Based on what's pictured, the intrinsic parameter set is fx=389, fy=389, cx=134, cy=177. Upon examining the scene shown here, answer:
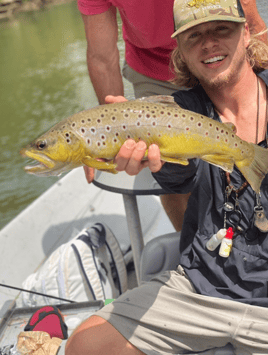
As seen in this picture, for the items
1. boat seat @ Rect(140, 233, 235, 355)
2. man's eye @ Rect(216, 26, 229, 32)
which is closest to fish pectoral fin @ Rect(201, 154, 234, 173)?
man's eye @ Rect(216, 26, 229, 32)

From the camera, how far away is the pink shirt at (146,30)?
275 cm

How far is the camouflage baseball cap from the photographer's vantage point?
1.96 m

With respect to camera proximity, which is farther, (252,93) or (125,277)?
(125,277)

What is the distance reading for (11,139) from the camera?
9719 millimetres

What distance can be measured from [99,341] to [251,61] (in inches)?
67.4

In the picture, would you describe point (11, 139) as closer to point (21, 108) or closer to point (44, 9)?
point (21, 108)

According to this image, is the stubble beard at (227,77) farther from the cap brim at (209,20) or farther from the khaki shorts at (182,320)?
the khaki shorts at (182,320)

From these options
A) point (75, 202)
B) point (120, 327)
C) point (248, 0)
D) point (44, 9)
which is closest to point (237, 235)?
point (120, 327)

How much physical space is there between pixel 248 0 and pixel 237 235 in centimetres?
151

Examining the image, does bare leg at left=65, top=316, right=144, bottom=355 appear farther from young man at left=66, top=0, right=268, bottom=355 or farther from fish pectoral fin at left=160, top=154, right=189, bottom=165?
fish pectoral fin at left=160, top=154, right=189, bottom=165

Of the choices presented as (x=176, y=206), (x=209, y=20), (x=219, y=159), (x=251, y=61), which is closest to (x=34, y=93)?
(x=176, y=206)

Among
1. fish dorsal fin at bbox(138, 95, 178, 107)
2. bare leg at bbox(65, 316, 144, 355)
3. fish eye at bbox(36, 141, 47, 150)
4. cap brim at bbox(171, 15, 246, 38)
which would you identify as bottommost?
bare leg at bbox(65, 316, 144, 355)

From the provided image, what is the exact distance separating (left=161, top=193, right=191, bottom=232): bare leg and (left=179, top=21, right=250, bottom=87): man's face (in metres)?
1.35

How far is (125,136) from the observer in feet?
5.33
